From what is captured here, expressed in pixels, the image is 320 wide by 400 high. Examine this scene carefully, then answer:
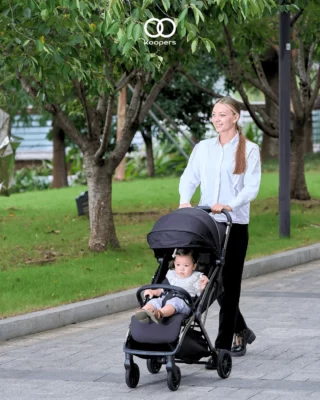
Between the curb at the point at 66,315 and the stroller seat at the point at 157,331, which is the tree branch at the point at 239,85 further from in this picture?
the stroller seat at the point at 157,331

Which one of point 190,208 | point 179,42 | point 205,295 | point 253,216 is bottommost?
point 253,216

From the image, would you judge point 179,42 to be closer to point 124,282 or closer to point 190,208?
point 124,282

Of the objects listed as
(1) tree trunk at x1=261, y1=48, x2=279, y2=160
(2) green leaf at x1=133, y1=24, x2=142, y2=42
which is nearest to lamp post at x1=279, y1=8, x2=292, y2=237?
Result: (2) green leaf at x1=133, y1=24, x2=142, y2=42

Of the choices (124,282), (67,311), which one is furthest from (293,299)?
(67,311)

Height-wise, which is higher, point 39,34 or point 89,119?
point 39,34

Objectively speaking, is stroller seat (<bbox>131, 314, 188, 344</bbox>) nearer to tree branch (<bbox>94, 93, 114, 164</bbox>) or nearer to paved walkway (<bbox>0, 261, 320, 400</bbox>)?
paved walkway (<bbox>0, 261, 320, 400</bbox>)

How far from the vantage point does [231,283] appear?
26.3ft

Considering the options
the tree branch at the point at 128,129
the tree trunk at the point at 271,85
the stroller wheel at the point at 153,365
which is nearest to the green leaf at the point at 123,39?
the stroller wheel at the point at 153,365

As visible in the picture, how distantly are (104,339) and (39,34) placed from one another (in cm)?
400

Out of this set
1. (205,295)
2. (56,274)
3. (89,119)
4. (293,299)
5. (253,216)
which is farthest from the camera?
(253,216)

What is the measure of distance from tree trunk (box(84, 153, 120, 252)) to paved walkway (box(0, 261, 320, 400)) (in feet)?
12.4

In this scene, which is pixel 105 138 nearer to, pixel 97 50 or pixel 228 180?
pixel 97 50

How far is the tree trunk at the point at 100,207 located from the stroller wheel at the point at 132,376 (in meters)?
7.39

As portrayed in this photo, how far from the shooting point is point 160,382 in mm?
7582
